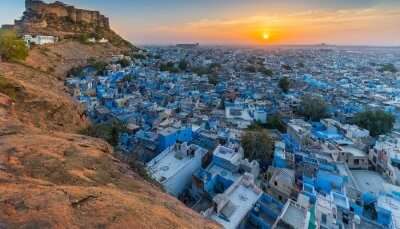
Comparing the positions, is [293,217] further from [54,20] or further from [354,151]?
[54,20]

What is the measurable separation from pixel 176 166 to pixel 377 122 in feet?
53.4

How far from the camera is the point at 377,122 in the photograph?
64.5ft

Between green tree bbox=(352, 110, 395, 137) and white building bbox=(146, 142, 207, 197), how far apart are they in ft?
45.6

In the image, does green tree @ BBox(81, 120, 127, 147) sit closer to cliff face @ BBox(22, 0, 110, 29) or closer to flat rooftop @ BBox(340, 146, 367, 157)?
flat rooftop @ BBox(340, 146, 367, 157)

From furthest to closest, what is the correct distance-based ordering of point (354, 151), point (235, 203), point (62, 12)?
point (62, 12), point (354, 151), point (235, 203)

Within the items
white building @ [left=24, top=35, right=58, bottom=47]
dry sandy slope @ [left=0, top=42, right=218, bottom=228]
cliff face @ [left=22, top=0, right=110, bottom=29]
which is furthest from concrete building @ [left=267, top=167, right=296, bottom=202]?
cliff face @ [left=22, top=0, right=110, bottom=29]

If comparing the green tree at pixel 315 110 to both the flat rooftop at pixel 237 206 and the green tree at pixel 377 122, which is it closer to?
the green tree at pixel 377 122

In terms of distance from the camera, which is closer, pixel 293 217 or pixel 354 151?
pixel 293 217

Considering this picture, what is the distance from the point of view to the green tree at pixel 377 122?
1969cm

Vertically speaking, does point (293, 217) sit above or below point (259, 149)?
below

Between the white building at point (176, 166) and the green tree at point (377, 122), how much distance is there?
13.9m

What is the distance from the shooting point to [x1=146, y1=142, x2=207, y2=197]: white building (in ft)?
39.0

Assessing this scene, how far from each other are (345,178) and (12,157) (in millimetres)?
13957

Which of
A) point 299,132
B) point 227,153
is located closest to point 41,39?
point 227,153
